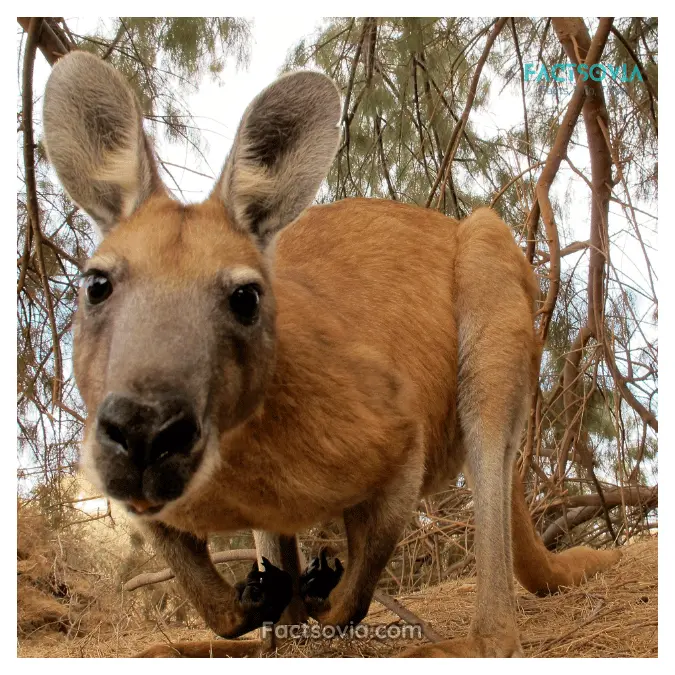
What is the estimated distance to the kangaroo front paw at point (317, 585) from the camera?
337cm

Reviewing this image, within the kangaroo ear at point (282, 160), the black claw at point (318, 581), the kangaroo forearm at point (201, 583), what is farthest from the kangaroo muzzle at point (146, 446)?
the black claw at point (318, 581)

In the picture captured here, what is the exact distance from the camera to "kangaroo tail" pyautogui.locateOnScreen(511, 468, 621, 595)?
3986mm

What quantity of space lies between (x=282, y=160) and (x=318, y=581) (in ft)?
5.12

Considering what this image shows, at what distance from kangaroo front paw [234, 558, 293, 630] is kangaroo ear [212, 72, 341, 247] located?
124cm

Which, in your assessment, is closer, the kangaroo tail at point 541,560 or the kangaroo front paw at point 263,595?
the kangaroo front paw at point 263,595

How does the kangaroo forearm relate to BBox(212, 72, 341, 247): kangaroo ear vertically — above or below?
below

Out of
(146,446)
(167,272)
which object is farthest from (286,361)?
(146,446)

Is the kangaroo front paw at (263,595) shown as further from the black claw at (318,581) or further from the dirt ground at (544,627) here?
the dirt ground at (544,627)

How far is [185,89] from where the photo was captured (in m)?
4.35

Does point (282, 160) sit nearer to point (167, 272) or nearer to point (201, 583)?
point (167, 272)

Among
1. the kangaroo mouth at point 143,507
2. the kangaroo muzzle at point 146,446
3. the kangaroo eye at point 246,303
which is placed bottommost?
the kangaroo mouth at point 143,507

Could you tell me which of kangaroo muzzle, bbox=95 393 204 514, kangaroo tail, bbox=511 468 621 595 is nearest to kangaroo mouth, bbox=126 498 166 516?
→ kangaroo muzzle, bbox=95 393 204 514

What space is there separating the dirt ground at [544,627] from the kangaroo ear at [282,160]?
1697mm

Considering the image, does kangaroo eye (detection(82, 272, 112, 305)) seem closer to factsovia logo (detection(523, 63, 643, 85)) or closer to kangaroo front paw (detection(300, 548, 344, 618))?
kangaroo front paw (detection(300, 548, 344, 618))
